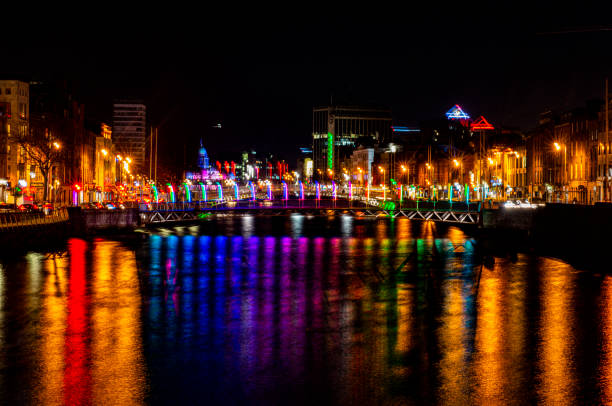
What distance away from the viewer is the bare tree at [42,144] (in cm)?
8625

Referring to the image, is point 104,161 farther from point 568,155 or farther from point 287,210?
point 568,155

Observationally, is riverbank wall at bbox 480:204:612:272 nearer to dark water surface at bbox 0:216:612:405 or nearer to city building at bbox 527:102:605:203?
dark water surface at bbox 0:216:612:405

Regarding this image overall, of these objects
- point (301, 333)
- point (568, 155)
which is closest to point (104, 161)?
point (568, 155)

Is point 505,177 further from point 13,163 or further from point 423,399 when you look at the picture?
point 423,399

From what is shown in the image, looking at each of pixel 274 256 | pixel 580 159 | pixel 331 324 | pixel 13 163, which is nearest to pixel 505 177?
pixel 580 159

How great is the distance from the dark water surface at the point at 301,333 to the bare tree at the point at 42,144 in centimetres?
4364

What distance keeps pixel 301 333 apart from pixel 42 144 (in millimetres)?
76805

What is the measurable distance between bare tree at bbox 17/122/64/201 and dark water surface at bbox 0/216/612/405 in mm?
43644

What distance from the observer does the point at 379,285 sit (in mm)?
35375

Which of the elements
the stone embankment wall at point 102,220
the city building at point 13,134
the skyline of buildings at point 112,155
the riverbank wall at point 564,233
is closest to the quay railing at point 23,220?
the stone embankment wall at point 102,220

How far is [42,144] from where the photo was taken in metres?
90.8

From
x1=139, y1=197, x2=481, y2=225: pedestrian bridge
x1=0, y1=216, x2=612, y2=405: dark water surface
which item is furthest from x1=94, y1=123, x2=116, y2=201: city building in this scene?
x1=0, y1=216, x2=612, y2=405: dark water surface

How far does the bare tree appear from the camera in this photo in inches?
3396

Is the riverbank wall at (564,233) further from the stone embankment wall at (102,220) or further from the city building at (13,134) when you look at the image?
the city building at (13,134)
